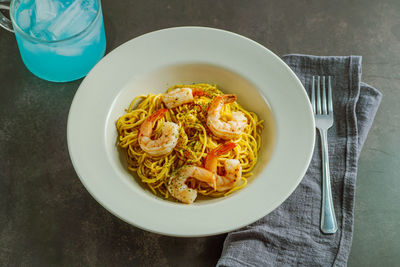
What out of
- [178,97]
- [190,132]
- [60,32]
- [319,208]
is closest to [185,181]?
[190,132]

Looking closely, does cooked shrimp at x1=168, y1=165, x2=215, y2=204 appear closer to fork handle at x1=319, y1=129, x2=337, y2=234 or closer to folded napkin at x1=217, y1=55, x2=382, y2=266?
folded napkin at x1=217, y1=55, x2=382, y2=266

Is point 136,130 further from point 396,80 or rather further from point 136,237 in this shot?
point 396,80

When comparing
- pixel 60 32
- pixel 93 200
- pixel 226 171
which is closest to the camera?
pixel 226 171

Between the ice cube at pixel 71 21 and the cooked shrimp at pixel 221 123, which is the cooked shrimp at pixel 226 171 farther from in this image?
the ice cube at pixel 71 21

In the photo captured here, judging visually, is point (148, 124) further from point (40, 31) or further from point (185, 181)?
point (40, 31)

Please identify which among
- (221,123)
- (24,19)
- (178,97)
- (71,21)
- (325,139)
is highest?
(325,139)

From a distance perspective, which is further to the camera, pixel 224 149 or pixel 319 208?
pixel 319 208

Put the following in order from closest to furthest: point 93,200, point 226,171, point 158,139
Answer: point 226,171, point 158,139, point 93,200

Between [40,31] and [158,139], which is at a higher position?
[158,139]
